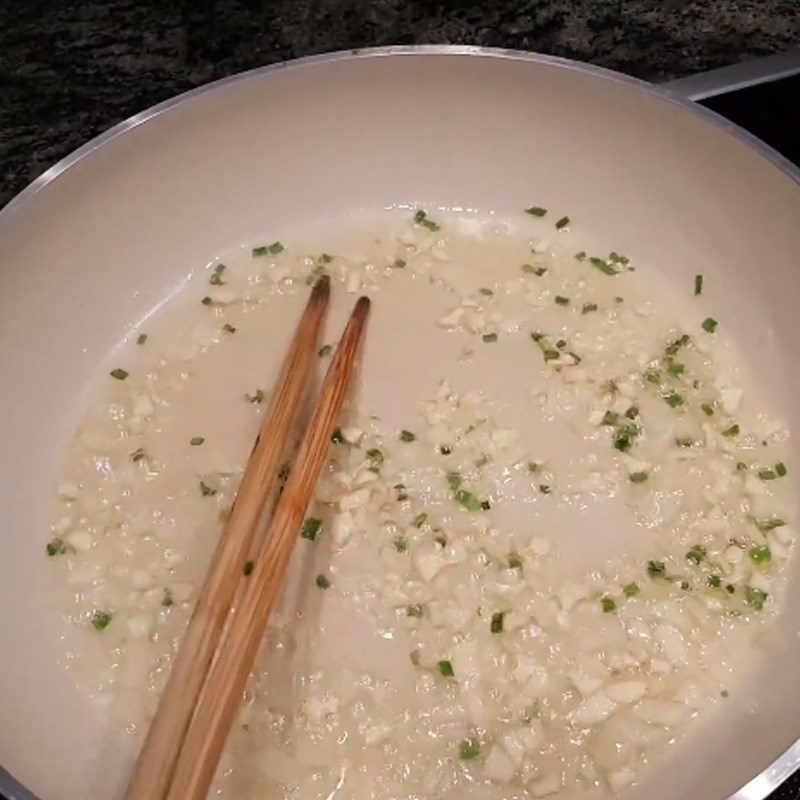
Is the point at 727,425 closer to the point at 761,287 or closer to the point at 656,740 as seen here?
the point at 761,287

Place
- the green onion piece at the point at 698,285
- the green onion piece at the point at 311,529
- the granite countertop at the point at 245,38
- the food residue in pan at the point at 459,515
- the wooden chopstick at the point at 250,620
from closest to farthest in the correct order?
the wooden chopstick at the point at 250,620
the food residue in pan at the point at 459,515
the green onion piece at the point at 311,529
the green onion piece at the point at 698,285
the granite countertop at the point at 245,38

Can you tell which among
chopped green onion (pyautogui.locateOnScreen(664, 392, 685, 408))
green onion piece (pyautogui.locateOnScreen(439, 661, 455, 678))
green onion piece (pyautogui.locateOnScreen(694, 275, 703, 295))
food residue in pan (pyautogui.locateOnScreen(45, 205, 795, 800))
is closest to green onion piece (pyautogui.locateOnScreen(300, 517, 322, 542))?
food residue in pan (pyautogui.locateOnScreen(45, 205, 795, 800))

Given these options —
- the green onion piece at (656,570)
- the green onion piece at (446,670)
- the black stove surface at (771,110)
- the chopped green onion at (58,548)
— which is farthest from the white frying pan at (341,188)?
the green onion piece at (446,670)

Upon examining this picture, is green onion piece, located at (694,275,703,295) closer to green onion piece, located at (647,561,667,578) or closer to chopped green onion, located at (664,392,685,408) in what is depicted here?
chopped green onion, located at (664,392,685,408)

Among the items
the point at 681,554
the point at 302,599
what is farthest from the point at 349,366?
the point at 681,554

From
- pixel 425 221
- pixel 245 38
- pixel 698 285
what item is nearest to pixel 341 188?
pixel 425 221

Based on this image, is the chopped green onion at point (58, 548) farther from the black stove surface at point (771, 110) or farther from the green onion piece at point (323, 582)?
the black stove surface at point (771, 110)

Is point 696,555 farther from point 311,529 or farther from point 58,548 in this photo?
point 58,548
